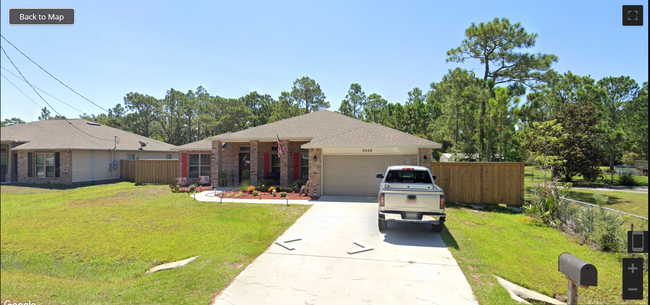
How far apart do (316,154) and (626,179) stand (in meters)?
21.7

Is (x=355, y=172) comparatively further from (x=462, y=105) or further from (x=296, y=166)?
(x=462, y=105)

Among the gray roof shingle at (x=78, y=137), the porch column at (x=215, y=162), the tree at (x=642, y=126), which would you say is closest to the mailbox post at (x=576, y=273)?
the tree at (x=642, y=126)

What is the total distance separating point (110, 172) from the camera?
787 inches

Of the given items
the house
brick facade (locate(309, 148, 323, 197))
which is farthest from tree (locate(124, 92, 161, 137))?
brick facade (locate(309, 148, 323, 197))

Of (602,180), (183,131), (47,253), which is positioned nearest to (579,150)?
(602,180)

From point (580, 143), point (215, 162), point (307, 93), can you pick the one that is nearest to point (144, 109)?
point (307, 93)

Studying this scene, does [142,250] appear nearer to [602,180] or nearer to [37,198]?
[37,198]

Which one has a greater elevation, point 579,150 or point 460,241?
point 579,150

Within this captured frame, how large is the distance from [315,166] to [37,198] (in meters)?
10.3

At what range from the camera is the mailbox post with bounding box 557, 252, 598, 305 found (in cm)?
281

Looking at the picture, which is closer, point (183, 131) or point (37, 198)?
point (37, 198)

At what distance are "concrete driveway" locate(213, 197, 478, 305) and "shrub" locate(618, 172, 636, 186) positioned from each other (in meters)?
19.7

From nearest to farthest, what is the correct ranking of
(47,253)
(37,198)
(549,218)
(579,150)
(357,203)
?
(37,198), (47,253), (549,218), (357,203), (579,150)

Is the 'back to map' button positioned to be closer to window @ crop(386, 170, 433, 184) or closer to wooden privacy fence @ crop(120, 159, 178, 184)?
window @ crop(386, 170, 433, 184)
